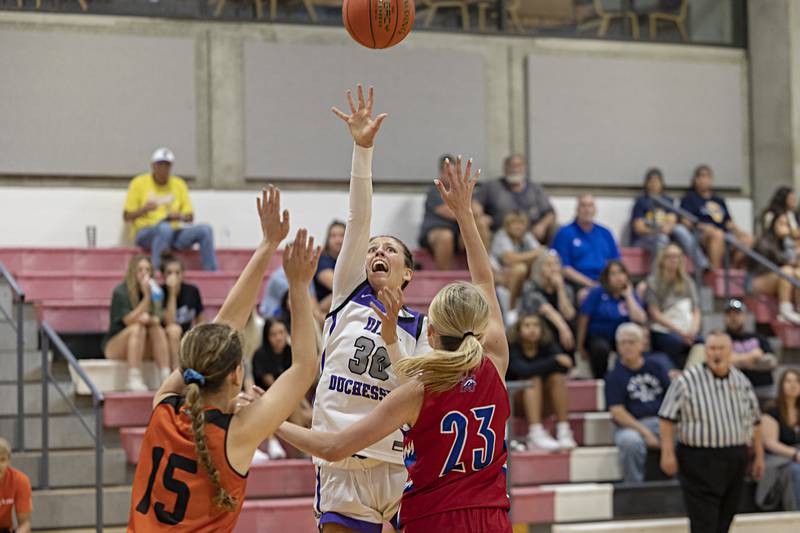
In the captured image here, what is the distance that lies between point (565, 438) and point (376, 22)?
4.10 meters

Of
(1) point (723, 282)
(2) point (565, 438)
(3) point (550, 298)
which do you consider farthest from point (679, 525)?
(1) point (723, 282)

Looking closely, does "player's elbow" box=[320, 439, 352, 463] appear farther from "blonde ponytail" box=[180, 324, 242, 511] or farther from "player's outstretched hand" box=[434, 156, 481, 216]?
"player's outstretched hand" box=[434, 156, 481, 216]

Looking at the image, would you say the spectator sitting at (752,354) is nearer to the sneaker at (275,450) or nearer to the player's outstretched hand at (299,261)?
the sneaker at (275,450)

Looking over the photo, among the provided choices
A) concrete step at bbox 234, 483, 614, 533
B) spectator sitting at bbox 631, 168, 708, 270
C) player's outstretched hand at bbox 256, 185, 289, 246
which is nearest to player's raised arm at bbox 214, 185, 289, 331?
player's outstretched hand at bbox 256, 185, 289, 246

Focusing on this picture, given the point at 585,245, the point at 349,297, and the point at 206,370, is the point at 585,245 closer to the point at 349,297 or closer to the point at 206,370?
the point at 349,297

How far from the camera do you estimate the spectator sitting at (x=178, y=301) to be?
905 cm

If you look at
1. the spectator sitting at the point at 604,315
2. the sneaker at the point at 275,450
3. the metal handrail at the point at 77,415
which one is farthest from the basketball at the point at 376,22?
the spectator sitting at the point at 604,315

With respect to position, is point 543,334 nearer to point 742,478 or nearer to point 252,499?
point 742,478

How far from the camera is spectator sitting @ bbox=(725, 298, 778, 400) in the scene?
980 centimetres

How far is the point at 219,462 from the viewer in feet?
11.2

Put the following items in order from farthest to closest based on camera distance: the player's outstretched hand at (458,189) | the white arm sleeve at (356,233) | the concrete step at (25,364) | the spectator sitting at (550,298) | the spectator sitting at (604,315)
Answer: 1. the spectator sitting at (604,315)
2. the spectator sitting at (550,298)
3. the concrete step at (25,364)
4. the white arm sleeve at (356,233)
5. the player's outstretched hand at (458,189)

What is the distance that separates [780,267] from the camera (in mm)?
11305

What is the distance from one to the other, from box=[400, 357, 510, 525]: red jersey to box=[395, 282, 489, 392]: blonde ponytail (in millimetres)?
58

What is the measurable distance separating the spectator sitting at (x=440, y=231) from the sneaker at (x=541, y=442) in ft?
8.13
